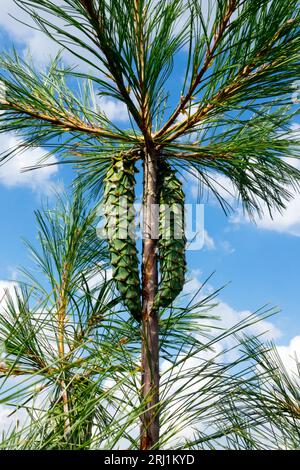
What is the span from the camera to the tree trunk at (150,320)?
1055 mm

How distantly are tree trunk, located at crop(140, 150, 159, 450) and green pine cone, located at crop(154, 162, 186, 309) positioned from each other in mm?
16

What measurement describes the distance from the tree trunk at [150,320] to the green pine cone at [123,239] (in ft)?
0.10

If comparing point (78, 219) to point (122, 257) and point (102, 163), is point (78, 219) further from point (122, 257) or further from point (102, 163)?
point (122, 257)

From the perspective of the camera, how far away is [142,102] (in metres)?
1.15

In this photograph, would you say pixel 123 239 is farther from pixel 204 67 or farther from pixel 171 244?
pixel 204 67

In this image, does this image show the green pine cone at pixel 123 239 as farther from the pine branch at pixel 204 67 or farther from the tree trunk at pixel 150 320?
the pine branch at pixel 204 67

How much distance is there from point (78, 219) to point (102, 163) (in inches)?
11.7

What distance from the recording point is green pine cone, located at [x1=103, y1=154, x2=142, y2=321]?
3.50 ft

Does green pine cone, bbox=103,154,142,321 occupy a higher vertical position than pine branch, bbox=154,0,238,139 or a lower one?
lower

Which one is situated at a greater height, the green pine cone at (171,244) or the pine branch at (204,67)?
the pine branch at (204,67)

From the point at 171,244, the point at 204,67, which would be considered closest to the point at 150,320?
the point at 171,244

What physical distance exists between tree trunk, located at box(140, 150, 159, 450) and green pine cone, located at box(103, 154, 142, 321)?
29 mm

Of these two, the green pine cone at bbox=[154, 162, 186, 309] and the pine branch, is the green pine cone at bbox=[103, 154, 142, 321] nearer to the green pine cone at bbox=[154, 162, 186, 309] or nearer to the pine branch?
the green pine cone at bbox=[154, 162, 186, 309]

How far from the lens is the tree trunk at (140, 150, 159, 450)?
1055 mm
